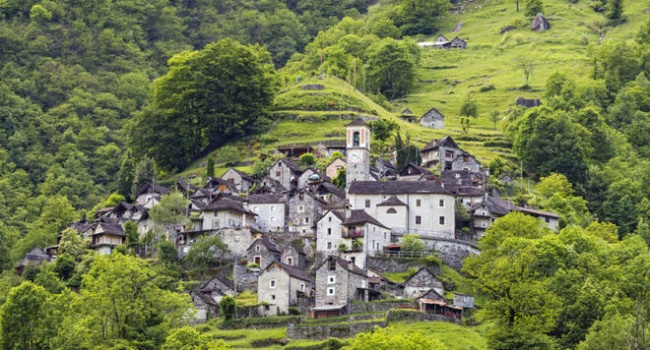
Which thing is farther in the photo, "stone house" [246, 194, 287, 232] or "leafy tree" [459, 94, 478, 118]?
"leafy tree" [459, 94, 478, 118]

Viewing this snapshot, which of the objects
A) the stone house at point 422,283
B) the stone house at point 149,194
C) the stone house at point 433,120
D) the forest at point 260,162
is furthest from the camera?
the stone house at point 433,120

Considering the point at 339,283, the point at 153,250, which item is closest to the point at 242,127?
the point at 153,250

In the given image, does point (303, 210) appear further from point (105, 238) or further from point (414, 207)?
point (105, 238)

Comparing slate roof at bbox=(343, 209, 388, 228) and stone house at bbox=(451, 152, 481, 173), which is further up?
stone house at bbox=(451, 152, 481, 173)

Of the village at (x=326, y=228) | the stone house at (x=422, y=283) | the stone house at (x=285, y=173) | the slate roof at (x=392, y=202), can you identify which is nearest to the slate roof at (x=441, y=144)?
the village at (x=326, y=228)

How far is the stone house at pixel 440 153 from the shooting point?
469 ft

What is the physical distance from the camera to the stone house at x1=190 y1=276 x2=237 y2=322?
353 ft

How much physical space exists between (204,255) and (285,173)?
767 inches

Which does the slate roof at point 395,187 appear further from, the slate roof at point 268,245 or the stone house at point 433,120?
the stone house at point 433,120

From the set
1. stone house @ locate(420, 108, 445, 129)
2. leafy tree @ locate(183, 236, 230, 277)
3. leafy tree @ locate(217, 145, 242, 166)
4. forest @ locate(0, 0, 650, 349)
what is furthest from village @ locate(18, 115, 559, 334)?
stone house @ locate(420, 108, 445, 129)

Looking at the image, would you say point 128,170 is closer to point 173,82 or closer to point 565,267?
point 173,82

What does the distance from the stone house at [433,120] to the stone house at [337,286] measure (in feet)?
227

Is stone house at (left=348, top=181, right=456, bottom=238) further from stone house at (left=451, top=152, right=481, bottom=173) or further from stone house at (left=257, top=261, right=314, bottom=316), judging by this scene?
stone house at (left=451, top=152, right=481, bottom=173)

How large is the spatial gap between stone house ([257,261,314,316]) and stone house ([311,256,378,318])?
7.83ft
